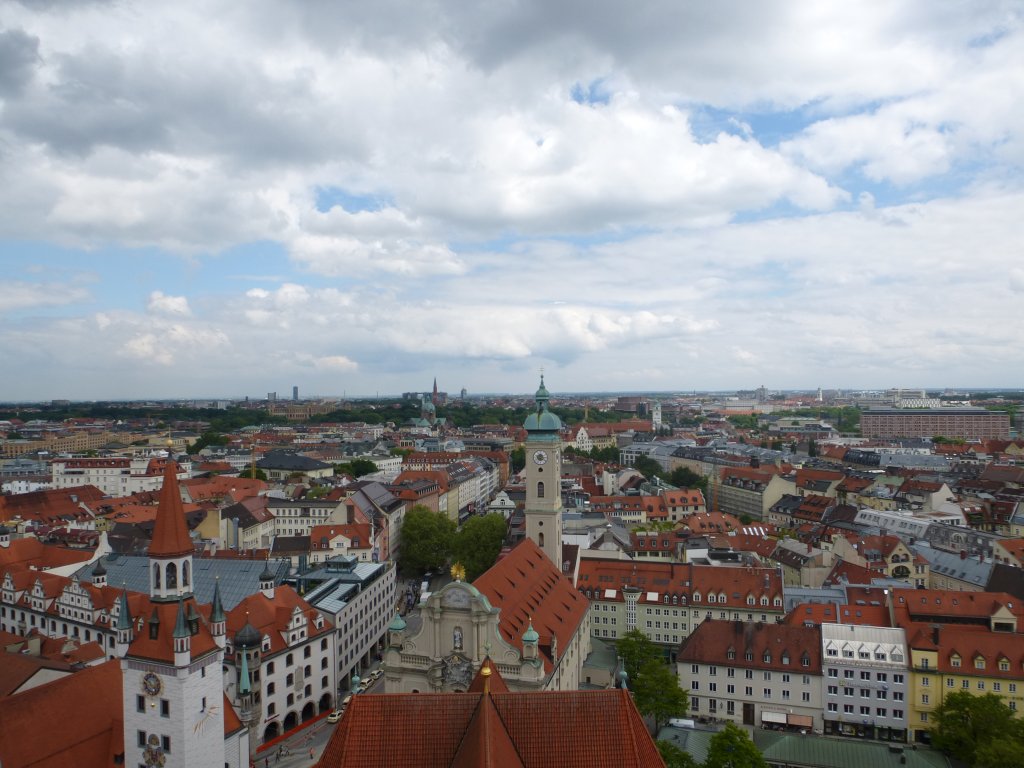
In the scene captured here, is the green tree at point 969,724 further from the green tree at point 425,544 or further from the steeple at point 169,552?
the green tree at point 425,544

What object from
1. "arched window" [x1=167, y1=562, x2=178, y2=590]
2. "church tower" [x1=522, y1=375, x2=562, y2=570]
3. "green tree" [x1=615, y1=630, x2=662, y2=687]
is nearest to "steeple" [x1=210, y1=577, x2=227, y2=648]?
"arched window" [x1=167, y1=562, x2=178, y2=590]

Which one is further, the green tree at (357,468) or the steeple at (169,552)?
the green tree at (357,468)

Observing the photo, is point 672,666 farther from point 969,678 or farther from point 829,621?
point 969,678

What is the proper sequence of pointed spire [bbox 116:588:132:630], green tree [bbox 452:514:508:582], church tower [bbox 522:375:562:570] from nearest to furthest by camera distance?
pointed spire [bbox 116:588:132:630] < church tower [bbox 522:375:562:570] < green tree [bbox 452:514:508:582]

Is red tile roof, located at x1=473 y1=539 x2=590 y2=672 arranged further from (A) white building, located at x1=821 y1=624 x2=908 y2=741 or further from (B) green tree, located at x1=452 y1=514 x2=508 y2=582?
(B) green tree, located at x1=452 y1=514 x2=508 y2=582

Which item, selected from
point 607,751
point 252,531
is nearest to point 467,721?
point 607,751

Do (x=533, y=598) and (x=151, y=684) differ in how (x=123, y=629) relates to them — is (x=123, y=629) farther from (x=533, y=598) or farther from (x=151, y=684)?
(x=533, y=598)

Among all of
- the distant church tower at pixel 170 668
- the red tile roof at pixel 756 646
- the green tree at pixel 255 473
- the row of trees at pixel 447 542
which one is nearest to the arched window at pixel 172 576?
the distant church tower at pixel 170 668
